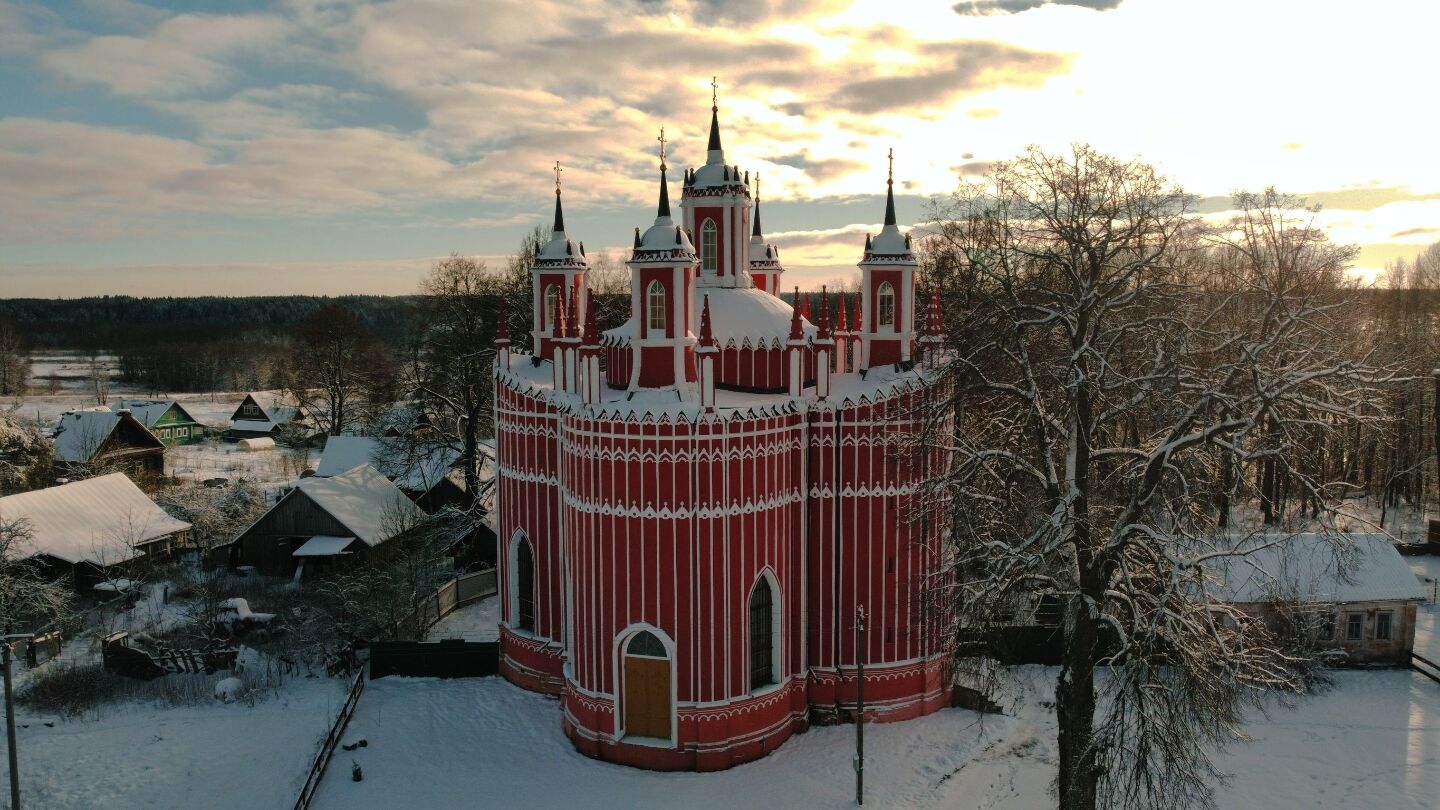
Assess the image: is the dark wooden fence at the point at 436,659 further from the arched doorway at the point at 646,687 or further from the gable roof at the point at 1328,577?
the gable roof at the point at 1328,577

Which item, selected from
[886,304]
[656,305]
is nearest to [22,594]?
[656,305]

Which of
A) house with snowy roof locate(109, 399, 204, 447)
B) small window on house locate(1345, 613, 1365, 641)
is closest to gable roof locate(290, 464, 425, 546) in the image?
small window on house locate(1345, 613, 1365, 641)

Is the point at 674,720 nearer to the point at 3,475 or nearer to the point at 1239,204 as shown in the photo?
the point at 1239,204

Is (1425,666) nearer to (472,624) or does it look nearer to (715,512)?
(715,512)

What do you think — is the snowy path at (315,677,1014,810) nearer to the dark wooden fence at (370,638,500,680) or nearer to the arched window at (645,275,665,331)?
the dark wooden fence at (370,638,500,680)

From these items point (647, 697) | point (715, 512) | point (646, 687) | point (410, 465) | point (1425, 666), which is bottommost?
point (1425, 666)

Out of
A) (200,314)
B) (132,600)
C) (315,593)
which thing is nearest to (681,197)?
(315,593)
